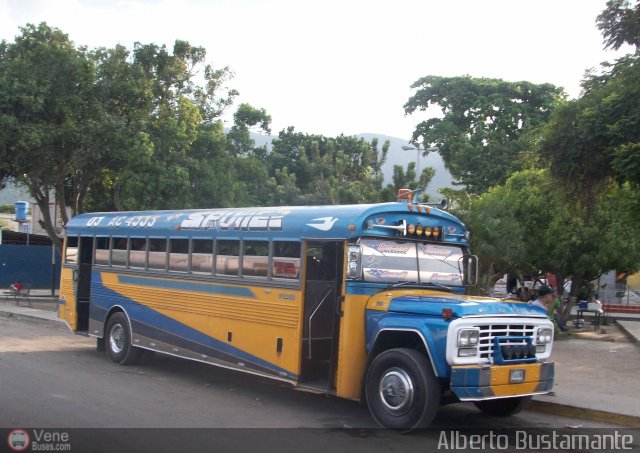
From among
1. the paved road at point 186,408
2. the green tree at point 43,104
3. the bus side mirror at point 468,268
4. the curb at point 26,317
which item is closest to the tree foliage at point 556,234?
the bus side mirror at point 468,268

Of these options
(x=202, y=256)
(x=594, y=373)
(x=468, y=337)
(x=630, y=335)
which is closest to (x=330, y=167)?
(x=630, y=335)

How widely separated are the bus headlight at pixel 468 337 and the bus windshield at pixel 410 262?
1669 mm

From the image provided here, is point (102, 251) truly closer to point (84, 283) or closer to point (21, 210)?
point (84, 283)

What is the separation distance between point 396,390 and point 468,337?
1088 millimetres

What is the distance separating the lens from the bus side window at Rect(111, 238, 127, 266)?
13.3 m

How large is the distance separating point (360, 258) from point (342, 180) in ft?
71.8

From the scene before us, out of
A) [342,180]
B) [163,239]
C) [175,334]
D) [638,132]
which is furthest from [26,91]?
[638,132]

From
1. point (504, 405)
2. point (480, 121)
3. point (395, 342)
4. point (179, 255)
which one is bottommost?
point (504, 405)

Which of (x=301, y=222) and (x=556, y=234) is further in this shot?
(x=556, y=234)

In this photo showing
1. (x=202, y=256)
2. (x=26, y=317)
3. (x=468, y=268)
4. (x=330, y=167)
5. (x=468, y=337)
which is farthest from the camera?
(x=330, y=167)

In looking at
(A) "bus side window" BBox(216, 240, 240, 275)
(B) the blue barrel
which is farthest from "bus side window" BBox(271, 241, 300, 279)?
(B) the blue barrel

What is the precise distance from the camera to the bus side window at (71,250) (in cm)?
1466

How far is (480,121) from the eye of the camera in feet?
126

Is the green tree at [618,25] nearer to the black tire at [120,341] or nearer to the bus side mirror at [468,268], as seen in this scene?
the bus side mirror at [468,268]
